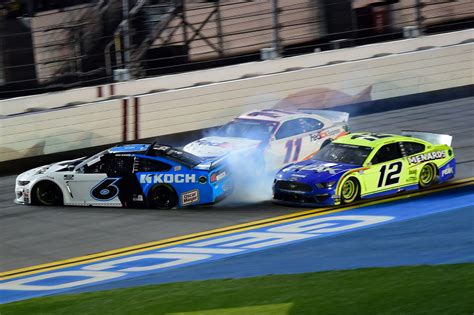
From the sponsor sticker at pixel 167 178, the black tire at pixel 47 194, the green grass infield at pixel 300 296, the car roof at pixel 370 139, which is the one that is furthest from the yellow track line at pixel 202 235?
the black tire at pixel 47 194

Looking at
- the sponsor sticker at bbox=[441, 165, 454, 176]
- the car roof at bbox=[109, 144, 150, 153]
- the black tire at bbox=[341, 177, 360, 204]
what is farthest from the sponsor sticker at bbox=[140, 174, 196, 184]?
the sponsor sticker at bbox=[441, 165, 454, 176]

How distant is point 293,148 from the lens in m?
18.1

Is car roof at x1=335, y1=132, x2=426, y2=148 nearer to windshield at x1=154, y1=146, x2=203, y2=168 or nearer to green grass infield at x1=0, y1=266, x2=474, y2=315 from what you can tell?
windshield at x1=154, y1=146, x2=203, y2=168

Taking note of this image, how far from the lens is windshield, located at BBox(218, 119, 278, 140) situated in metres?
18.1

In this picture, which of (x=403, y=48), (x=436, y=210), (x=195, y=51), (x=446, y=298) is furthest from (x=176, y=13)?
(x=446, y=298)

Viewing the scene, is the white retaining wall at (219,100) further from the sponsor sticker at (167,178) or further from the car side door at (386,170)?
the car side door at (386,170)

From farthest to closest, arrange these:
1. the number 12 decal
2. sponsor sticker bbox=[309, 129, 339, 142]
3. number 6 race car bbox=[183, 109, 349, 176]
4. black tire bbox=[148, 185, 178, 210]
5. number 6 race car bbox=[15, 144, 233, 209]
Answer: sponsor sticker bbox=[309, 129, 339, 142] → the number 12 decal → number 6 race car bbox=[183, 109, 349, 176] → black tire bbox=[148, 185, 178, 210] → number 6 race car bbox=[15, 144, 233, 209]

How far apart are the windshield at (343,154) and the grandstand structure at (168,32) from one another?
707cm

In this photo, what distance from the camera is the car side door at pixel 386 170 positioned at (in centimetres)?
1631

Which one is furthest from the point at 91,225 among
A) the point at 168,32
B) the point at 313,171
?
the point at 168,32

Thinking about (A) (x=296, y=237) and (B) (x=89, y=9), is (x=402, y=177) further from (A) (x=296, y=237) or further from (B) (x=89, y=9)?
(B) (x=89, y=9)

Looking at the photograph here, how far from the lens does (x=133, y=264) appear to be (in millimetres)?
13625

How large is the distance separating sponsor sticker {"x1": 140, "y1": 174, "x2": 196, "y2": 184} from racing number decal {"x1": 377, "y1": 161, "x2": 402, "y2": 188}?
3268 mm

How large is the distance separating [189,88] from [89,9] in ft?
15.7
